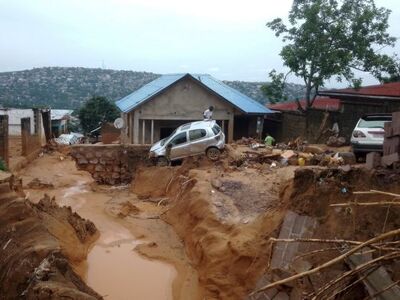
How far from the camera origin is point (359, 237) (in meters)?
7.18

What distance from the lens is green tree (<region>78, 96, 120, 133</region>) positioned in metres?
38.2

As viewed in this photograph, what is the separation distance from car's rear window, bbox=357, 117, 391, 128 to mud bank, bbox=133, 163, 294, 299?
2.52 metres

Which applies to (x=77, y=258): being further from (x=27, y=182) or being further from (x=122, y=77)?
(x=122, y=77)

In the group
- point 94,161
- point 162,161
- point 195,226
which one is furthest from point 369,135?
point 94,161

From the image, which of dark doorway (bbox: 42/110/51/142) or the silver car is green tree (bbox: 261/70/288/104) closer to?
the silver car

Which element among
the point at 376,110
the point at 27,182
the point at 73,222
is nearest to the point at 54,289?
the point at 73,222

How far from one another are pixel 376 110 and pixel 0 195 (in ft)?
50.2

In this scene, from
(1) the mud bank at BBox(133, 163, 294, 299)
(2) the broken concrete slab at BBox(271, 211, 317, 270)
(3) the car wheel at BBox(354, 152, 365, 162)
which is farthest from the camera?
(3) the car wheel at BBox(354, 152, 365, 162)

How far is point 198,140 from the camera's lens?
1797cm

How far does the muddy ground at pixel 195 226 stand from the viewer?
25.4ft

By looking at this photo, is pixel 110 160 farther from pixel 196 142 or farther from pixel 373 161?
pixel 373 161

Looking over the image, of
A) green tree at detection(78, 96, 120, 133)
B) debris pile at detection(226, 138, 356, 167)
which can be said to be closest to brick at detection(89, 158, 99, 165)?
debris pile at detection(226, 138, 356, 167)

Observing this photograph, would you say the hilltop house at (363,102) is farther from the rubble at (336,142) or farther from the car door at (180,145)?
the car door at (180,145)

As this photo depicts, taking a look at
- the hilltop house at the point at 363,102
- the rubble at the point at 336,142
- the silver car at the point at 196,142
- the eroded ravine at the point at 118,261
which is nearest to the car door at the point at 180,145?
the silver car at the point at 196,142
